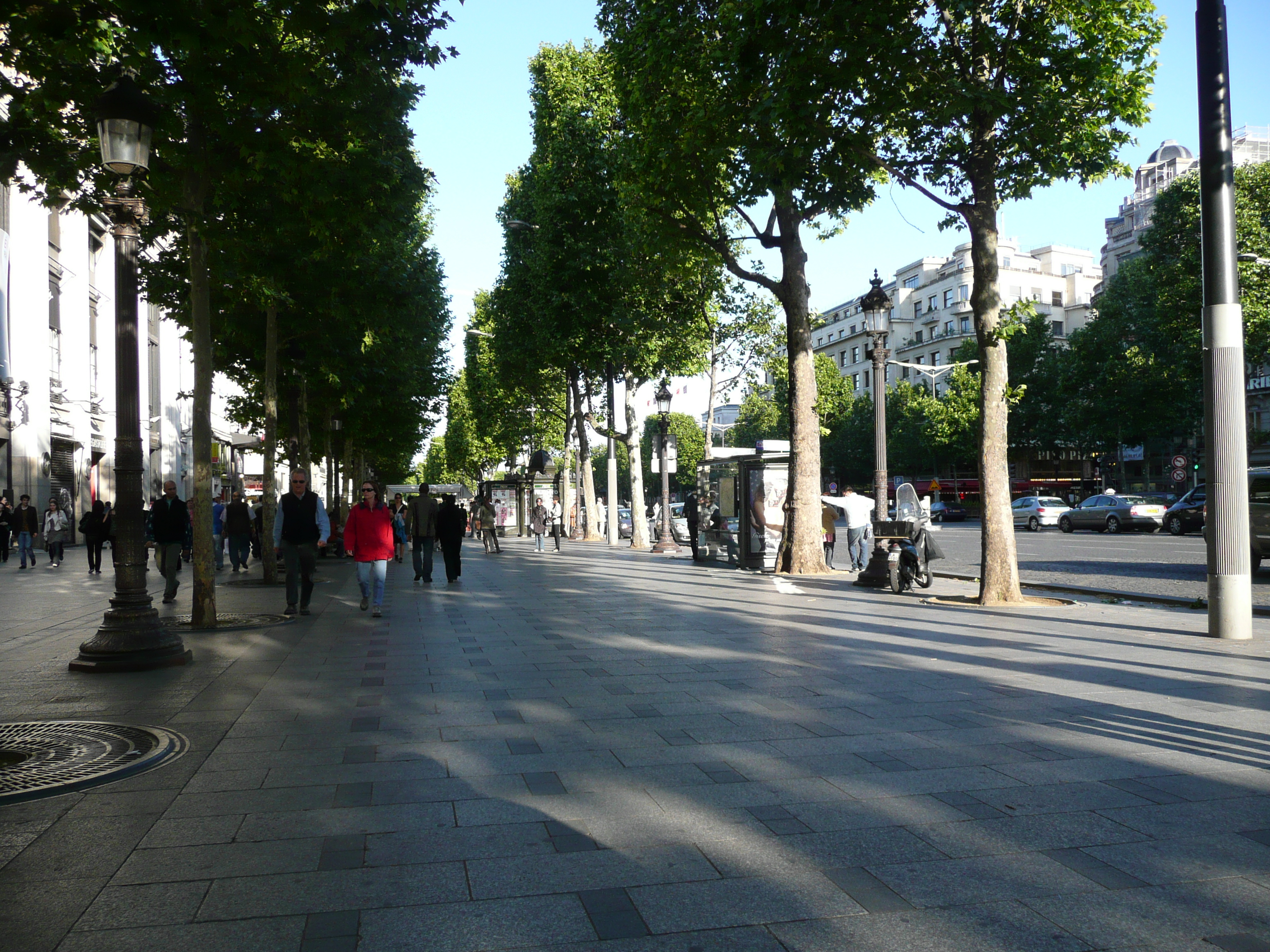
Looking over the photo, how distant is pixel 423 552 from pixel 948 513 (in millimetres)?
46976

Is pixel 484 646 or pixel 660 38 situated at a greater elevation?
pixel 660 38

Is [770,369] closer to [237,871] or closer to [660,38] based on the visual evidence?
[660,38]

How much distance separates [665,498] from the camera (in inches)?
1160

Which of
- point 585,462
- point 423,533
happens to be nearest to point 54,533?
point 423,533

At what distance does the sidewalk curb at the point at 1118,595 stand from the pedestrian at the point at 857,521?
6.75 ft

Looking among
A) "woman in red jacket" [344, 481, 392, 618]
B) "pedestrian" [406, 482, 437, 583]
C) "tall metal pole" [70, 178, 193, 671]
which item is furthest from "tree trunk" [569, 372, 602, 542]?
"tall metal pole" [70, 178, 193, 671]

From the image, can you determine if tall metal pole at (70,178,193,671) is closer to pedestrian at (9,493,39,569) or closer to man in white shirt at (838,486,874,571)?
man in white shirt at (838,486,874,571)

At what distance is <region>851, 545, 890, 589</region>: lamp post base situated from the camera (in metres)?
16.2

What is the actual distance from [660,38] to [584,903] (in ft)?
51.9

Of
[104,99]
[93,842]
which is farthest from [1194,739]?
[104,99]

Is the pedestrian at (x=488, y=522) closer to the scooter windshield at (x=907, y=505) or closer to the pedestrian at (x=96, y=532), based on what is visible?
the pedestrian at (x=96, y=532)

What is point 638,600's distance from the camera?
15.0 m

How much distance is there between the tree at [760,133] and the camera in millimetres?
12836

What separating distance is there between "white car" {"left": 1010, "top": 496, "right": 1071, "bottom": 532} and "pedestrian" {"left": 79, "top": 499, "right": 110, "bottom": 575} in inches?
1361
